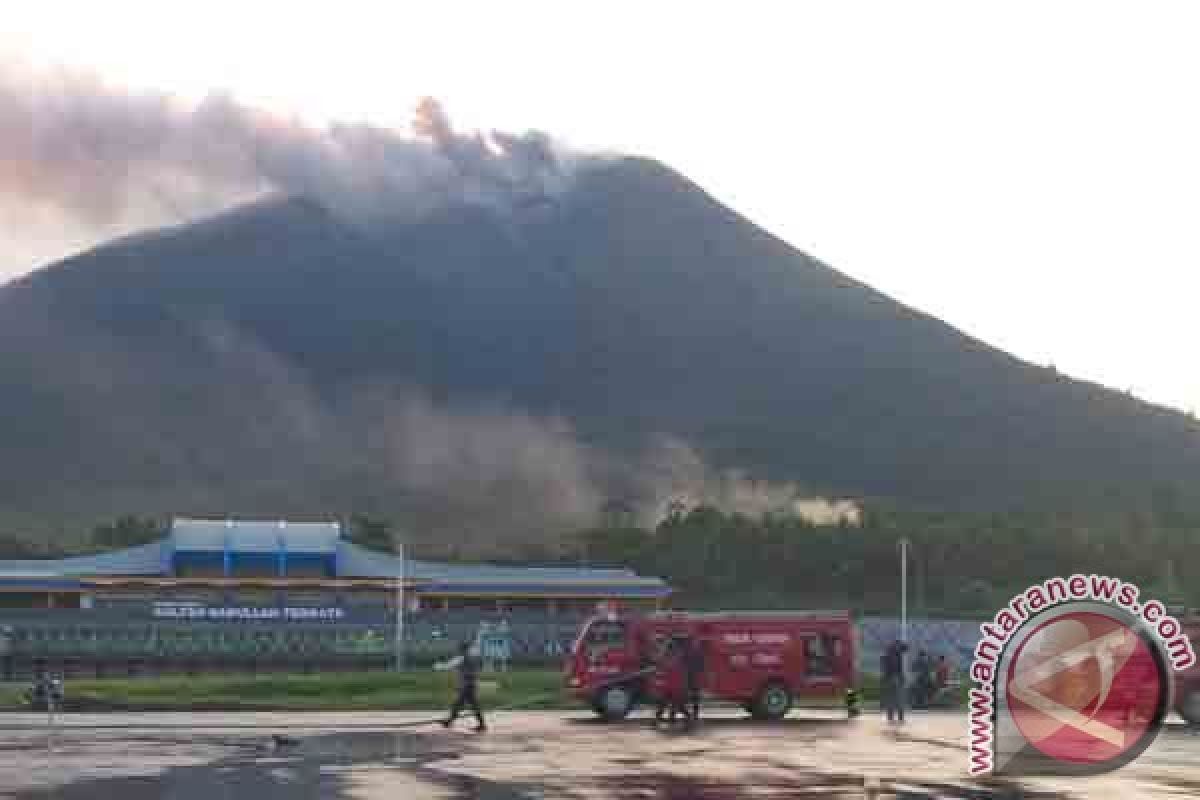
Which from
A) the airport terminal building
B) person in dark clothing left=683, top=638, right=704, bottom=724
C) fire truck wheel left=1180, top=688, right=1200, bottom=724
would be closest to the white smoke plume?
the airport terminal building

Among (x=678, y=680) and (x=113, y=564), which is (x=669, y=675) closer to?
(x=678, y=680)

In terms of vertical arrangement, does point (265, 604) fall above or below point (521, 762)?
above

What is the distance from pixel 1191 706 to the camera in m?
34.4

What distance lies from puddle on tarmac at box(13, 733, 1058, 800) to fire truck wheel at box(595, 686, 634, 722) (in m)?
10.3

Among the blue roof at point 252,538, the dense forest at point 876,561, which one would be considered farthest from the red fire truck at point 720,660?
the dense forest at point 876,561

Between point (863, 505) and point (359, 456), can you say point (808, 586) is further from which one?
point (359, 456)

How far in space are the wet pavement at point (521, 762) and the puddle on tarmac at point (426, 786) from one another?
33 millimetres

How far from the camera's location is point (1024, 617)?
1817cm

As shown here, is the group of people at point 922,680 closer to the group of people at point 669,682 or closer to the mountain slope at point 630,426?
the group of people at point 669,682

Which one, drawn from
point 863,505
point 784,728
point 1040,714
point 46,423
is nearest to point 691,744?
point 784,728

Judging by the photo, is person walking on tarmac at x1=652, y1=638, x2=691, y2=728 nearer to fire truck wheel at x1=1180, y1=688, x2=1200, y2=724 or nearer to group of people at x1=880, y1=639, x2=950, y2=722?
group of people at x1=880, y1=639, x2=950, y2=722

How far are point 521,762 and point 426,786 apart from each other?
11.5ft

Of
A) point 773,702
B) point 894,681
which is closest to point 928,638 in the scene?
point 894,681

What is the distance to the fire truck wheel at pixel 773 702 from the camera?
120ft
